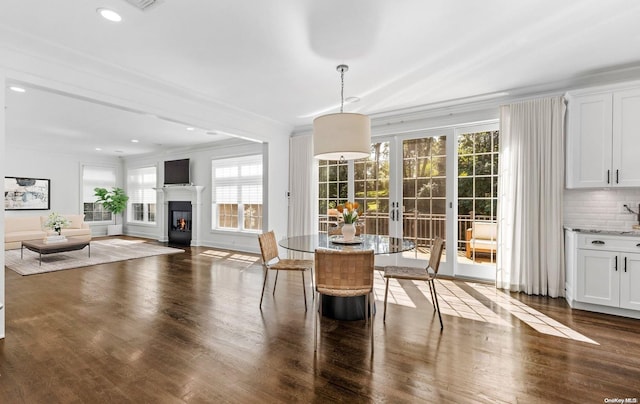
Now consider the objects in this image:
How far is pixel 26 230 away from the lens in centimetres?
751

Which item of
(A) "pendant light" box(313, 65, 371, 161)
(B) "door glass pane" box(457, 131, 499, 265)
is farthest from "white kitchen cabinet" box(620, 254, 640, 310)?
(A) "pendant light" box(313, 65, 371, 161)

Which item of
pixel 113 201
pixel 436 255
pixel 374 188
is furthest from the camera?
pixel 113 201

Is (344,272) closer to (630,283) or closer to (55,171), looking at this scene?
(630,283)

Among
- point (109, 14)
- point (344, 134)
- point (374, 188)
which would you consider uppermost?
point (109, 14)

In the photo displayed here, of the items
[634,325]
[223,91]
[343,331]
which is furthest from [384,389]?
[223,91]

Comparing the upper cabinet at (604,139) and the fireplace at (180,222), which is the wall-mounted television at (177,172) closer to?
the fireplace at (180,222)

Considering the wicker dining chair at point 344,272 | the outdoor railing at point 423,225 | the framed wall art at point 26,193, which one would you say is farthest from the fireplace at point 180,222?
the wicker dining chair at point 344,272

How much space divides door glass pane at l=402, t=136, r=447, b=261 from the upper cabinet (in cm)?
159

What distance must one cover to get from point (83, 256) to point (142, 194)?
3.74 metres

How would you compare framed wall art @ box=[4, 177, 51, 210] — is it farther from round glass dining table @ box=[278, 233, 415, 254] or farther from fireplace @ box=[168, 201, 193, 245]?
round glass dining table @ box=[278, 233, 415, 254]

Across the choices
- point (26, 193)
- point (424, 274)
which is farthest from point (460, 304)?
point (26, 193)

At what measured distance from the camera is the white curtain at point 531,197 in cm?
387

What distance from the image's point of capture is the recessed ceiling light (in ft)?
7.93

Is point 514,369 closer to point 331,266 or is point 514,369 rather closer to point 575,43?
point 331,266
